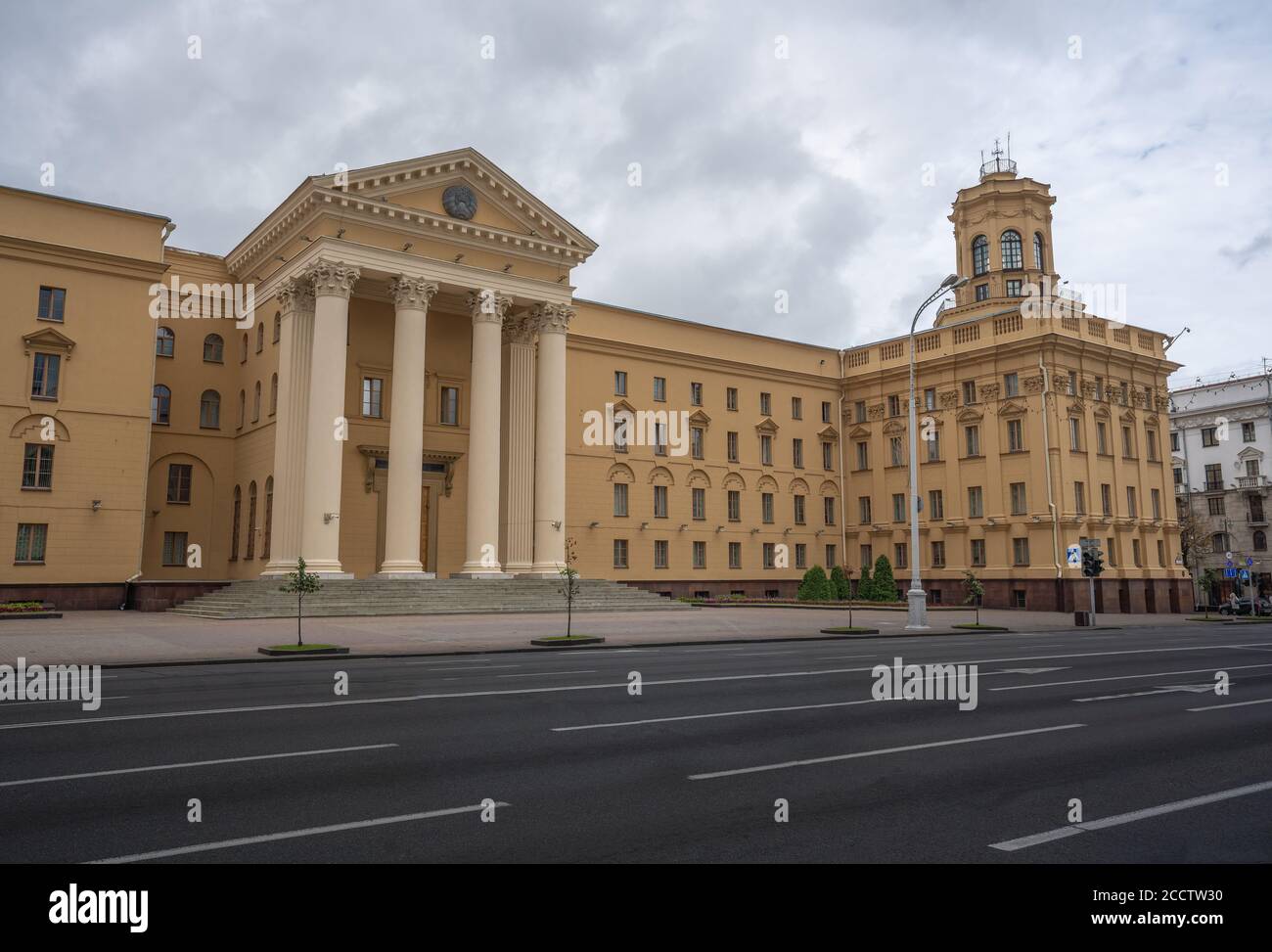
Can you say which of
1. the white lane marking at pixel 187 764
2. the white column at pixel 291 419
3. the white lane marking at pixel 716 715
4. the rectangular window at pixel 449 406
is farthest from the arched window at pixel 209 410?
the white lane marking at pixel 187 764

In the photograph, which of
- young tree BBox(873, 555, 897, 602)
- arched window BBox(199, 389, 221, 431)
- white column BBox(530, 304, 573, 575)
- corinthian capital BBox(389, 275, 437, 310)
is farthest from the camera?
young tree BBox(873, 555, 897, 602)

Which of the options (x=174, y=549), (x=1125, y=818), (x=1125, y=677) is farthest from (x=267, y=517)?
(x=1125, y=818)

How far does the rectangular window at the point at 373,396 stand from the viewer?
41.0 metres

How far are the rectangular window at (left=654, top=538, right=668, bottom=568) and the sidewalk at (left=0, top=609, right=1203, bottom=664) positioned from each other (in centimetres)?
959

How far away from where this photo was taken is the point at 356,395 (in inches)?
1603

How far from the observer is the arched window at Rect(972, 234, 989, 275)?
55.7 m

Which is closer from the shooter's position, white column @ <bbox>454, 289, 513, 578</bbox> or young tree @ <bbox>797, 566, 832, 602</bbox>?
white column @ <bbox>454, 289, 513, 578</bbox>

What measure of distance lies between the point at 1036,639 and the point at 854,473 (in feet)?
96.0

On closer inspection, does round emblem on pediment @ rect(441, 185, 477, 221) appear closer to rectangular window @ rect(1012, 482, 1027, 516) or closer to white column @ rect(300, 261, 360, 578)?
white column @ rect(300, 261, 360, 578)

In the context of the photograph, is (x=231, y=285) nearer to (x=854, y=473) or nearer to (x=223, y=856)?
(x=854, y=473)

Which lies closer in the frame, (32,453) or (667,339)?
(32,453)

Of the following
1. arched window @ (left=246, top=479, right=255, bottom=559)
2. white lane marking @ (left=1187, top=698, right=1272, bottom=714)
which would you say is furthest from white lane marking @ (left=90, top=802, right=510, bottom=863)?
arched window @ (left=246, top=479, right=255, bottom=559)
